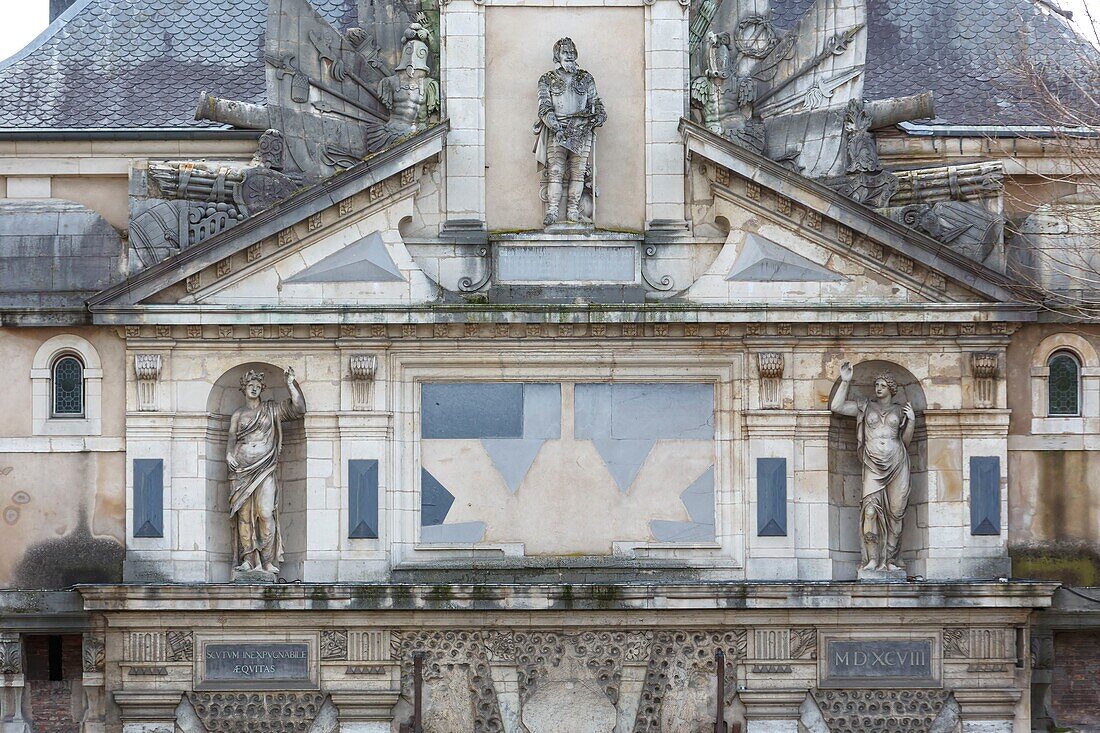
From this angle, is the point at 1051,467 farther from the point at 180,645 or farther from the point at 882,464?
the point at 180,645

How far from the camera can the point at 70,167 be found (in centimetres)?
2580

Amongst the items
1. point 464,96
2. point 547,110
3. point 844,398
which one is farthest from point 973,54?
point 464,96

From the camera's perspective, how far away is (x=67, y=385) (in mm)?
24781

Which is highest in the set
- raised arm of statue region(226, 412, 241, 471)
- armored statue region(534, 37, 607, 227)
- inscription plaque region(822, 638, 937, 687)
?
armored statue region(534, 37, 607, 227)

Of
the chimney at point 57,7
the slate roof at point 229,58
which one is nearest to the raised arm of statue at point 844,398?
the slate roof at point 229,58

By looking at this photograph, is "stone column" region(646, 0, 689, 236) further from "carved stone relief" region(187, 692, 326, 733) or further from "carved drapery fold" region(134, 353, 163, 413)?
"carved stone relief" region(187, 692, 326, 733)

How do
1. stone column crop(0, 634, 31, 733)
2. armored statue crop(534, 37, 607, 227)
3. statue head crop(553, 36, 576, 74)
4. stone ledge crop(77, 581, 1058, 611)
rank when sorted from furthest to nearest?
1. statue head crop(553, 36, 576, 74)
2. armored statue crop(534, 37, 607, 227)
3. stone column crop(0, 634, 31, 733)
4. stone ledge crop(77, 581, 1058, 611)

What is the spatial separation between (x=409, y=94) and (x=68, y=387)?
473cm

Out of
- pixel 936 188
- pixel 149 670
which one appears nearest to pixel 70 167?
pixel 149 670

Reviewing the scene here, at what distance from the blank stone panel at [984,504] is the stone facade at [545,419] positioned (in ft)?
0.11

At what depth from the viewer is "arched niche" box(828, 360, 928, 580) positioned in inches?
971

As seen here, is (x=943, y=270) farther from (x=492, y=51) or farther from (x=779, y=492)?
(x=492, y=51)

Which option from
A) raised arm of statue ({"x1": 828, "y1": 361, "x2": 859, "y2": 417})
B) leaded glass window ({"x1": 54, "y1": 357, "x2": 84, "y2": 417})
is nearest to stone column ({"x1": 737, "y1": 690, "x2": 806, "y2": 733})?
raised arm of statue ({"x1": 828, "y1": 361, "x2": 859, "y2": 417})

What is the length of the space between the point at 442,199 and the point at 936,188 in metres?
5.19
